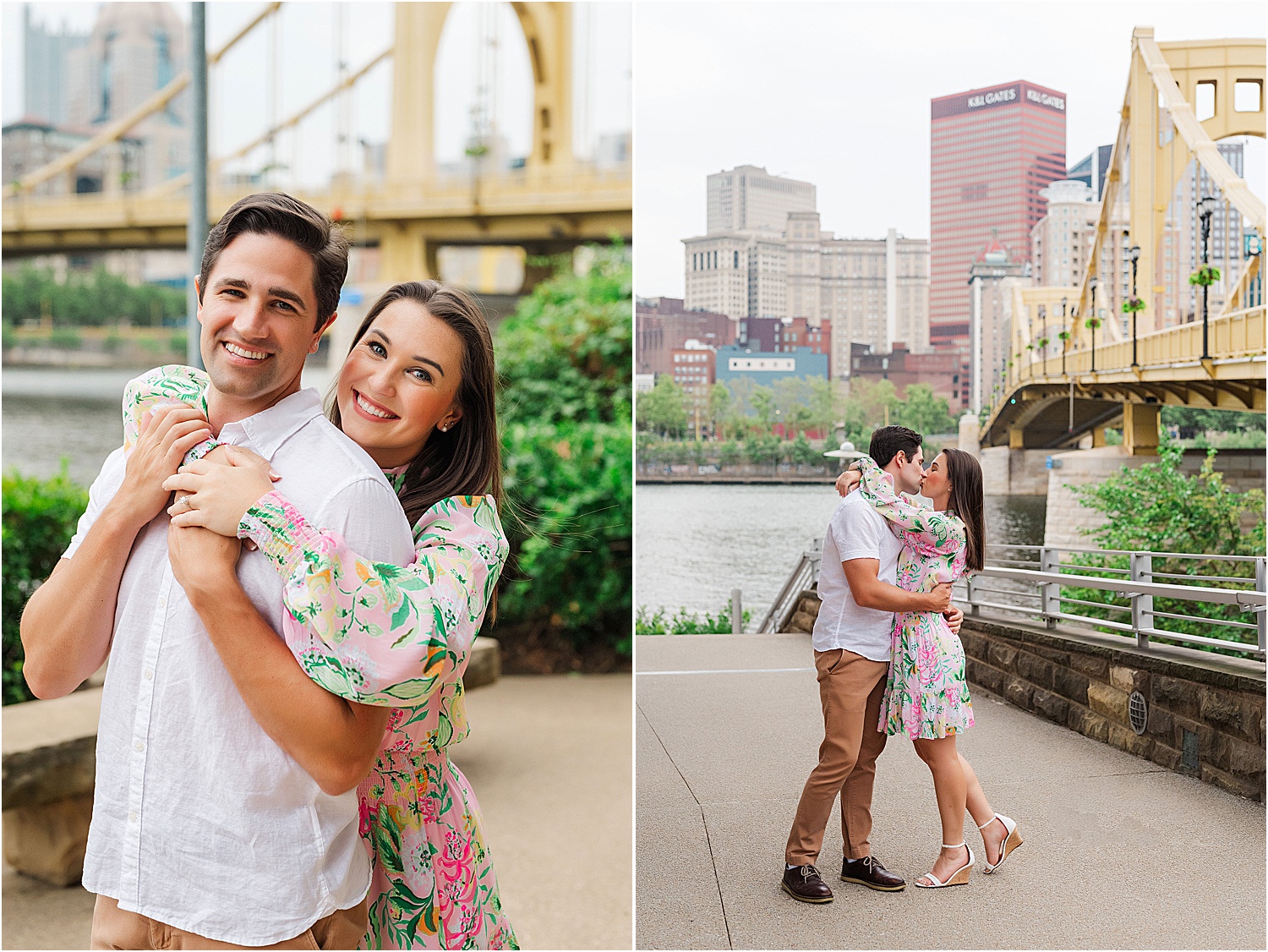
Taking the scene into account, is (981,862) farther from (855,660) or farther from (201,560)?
(201,560)

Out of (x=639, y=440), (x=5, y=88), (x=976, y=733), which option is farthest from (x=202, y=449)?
(x=5, y=88)

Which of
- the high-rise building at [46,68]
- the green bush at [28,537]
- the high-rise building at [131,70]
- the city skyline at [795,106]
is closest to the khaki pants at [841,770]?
the city skyline at [795,106]

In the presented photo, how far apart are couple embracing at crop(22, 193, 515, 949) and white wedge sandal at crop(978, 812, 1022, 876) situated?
1.58 meters

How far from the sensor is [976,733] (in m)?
2.37

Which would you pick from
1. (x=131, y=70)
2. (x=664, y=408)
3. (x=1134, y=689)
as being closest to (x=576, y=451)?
(x=664, y=408)

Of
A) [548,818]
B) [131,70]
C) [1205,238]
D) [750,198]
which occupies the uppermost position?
[131,70]

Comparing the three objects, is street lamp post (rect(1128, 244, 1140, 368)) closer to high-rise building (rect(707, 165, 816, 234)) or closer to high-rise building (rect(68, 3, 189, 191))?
high-rise building (rect(707, 165, 816, 234))

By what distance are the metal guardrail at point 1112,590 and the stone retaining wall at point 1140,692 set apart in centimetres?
5

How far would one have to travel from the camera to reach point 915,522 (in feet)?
7.11

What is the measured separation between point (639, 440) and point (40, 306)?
601 centimetres

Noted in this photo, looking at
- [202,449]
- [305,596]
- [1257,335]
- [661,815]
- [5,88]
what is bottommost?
[661,815]

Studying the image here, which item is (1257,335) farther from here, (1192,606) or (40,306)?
(40,306)

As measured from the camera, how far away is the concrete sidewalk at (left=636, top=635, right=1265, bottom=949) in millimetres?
2312

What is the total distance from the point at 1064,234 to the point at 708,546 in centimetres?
119
